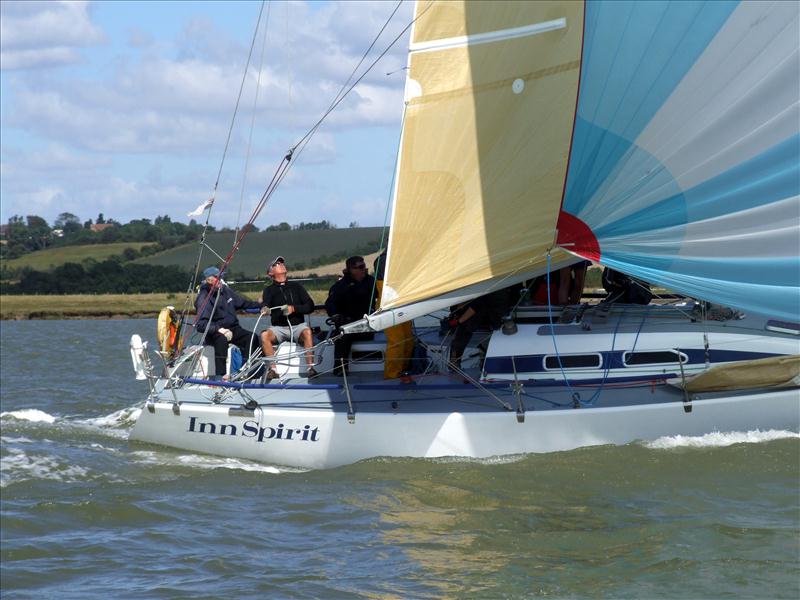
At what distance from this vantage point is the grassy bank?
169ft

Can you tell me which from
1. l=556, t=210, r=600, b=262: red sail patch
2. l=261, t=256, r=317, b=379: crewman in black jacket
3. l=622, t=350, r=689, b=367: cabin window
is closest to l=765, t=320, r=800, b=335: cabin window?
l=622, t=350, r=689, b=367: cabin window

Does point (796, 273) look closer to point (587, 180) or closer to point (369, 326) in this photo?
point (587, 180)

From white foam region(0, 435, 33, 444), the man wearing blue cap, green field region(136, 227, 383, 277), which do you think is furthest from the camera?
green field region(136, 227, 383, 277)

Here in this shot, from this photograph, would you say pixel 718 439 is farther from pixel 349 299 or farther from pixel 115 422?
pixel 115 422

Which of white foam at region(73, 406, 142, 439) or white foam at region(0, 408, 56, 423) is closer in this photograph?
white foam at region(73, 406, 142, 439)

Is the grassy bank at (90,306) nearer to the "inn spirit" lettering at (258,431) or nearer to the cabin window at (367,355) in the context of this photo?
the cabin window at (367,355)

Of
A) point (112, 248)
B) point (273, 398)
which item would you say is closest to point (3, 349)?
point (273, 398)

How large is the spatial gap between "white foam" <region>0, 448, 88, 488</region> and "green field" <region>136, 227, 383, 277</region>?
3800 cm

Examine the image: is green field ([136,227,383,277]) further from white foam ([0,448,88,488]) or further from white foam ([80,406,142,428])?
white foam ([0,448,88,488])

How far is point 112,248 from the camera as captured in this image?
78.2m

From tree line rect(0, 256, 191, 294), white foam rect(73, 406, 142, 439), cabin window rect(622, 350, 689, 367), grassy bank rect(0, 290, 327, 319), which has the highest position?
tree line rect(0, 256, 191, 294)

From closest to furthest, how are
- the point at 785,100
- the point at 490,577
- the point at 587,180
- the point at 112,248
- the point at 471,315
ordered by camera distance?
the point at 490,577, the point at 785,100, the point at 587,180, the point at 471,315, the point at 112,248

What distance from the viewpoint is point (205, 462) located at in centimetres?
1177

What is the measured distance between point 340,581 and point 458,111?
4.74 metres
